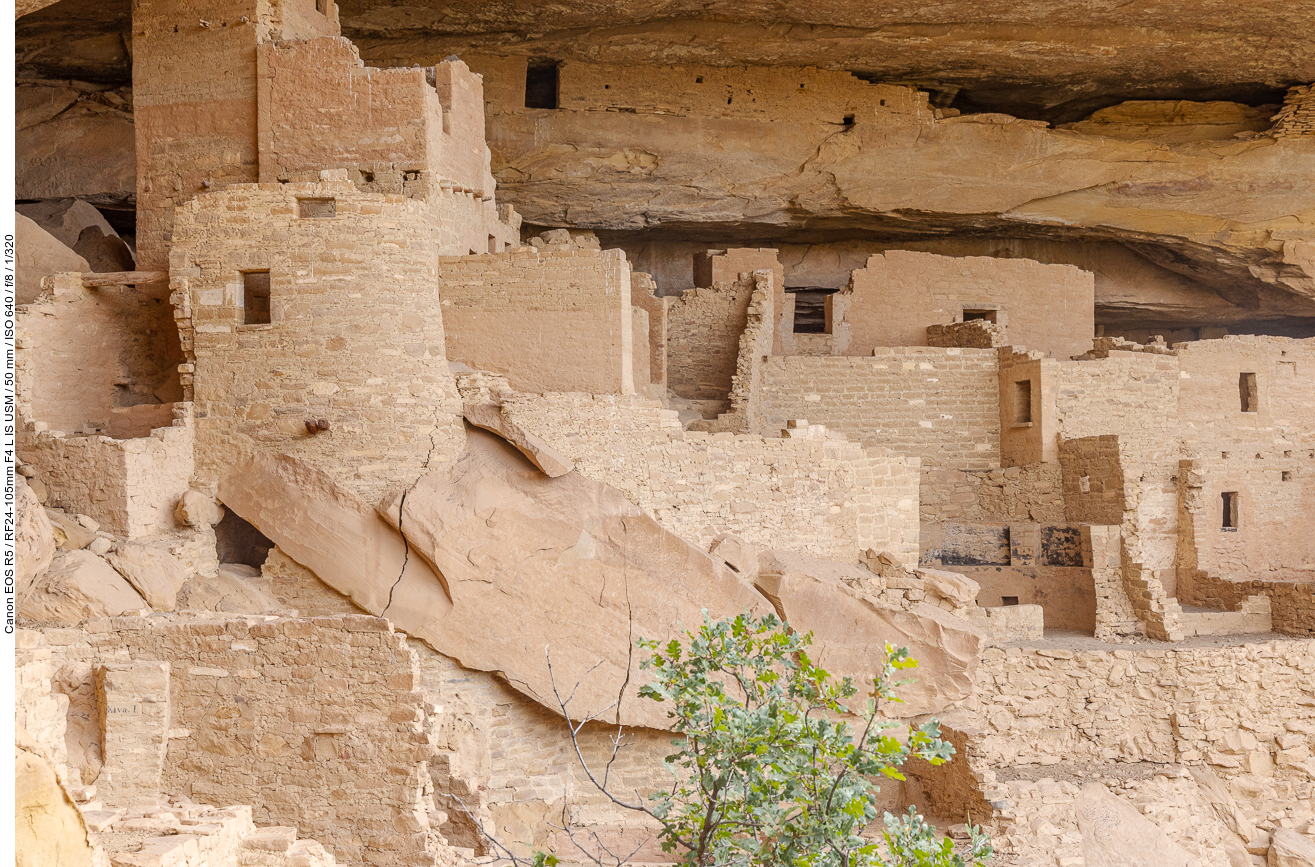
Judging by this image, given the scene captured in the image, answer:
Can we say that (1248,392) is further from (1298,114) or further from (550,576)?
(550,576)

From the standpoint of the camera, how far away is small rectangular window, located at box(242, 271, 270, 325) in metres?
10.9

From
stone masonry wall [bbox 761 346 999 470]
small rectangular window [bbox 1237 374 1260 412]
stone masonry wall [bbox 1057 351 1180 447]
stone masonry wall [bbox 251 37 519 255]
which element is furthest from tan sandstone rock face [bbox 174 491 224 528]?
small rectangular window [bbox 1237 374 1260 412]

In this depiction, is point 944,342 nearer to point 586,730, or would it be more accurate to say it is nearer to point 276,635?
point 586,730

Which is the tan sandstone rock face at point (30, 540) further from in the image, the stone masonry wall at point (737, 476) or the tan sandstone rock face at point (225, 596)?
the stone masonry wall at point (737, 476)

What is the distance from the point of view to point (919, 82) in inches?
720

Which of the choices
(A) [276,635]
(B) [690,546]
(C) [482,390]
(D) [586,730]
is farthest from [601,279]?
(A) [276,635]

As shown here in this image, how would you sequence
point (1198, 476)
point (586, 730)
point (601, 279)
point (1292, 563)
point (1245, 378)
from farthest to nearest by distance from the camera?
1. point (1245, 378)
2. point (1292, 563)
3. point (1198, 476)
4. point (601, 279)
5. point (586, 730)

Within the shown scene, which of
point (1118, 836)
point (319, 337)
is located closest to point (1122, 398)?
point (1118, 836)

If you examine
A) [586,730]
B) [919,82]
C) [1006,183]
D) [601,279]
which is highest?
[919,82]

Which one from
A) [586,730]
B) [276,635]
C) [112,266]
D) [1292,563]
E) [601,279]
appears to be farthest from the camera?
[1292,563]

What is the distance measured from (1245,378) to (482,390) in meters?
12.4

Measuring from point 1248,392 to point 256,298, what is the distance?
46.0 feet

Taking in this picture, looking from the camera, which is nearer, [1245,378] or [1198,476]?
[1198,476]

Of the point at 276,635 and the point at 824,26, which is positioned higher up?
the point at 824,26
